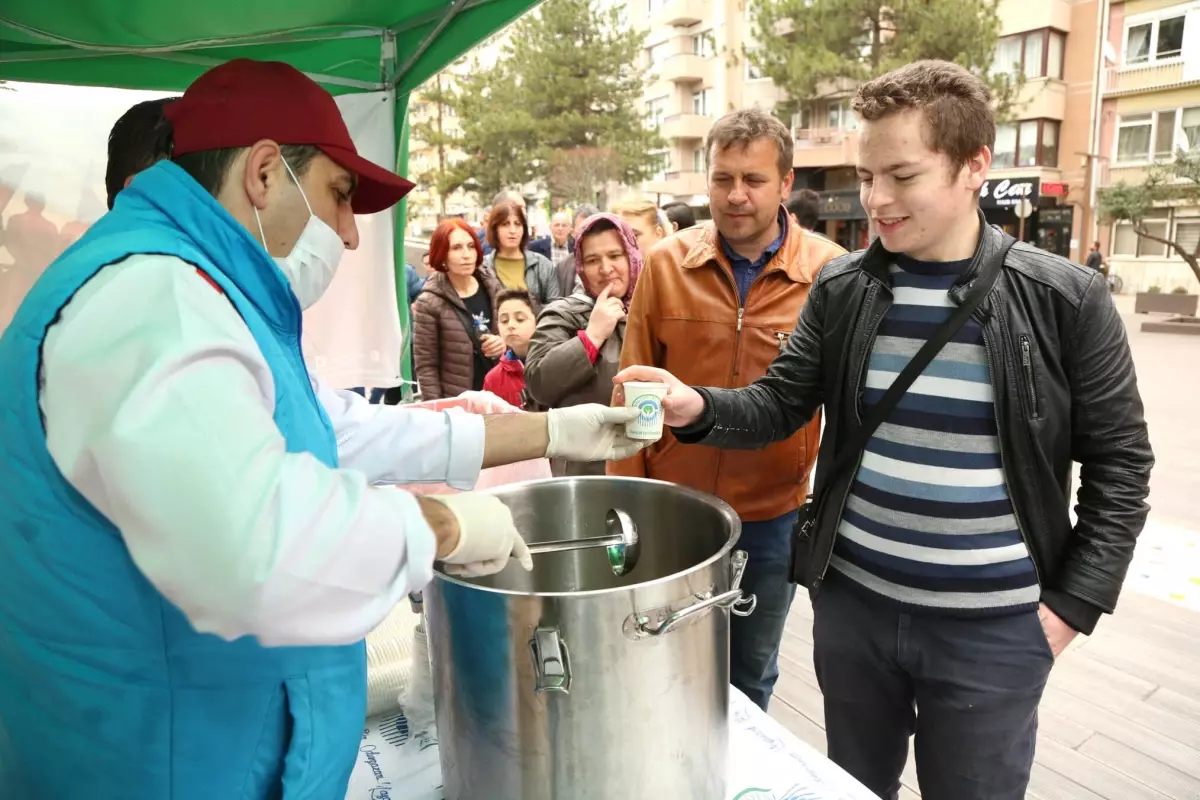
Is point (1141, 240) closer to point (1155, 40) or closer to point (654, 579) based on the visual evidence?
point (1155, 40)

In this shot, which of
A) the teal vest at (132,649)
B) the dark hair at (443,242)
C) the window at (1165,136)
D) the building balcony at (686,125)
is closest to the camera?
the teal vest at (132,649)

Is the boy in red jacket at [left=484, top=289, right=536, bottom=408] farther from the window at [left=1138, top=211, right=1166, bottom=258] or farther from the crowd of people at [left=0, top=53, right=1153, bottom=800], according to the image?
the window at [left=1138, top=211, right=1166, bottom=258]

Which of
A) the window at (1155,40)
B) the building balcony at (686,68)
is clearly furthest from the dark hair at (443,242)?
the building balcony at (686,68)

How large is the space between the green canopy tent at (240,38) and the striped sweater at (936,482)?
4.10ft

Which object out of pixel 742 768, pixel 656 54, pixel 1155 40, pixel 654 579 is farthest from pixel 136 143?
pixel 656 54

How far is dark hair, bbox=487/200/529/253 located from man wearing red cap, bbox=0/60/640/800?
4099mm

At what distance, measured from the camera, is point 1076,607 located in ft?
4.58

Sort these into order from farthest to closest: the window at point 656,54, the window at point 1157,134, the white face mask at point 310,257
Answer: the window at point 656,54 → the window at point 1157,134 → the white face mask at point 310,257

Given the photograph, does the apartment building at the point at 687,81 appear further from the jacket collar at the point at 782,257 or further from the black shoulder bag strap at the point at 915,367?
the black shoulder bag strap at the point at 915,367

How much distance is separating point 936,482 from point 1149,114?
950 inches

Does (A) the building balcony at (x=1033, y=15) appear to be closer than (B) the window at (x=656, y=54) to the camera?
Yes

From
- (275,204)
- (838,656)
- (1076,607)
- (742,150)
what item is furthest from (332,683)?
(742,150)

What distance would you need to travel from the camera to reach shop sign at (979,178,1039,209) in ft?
65.0

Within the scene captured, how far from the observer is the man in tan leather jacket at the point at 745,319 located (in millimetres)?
2121
